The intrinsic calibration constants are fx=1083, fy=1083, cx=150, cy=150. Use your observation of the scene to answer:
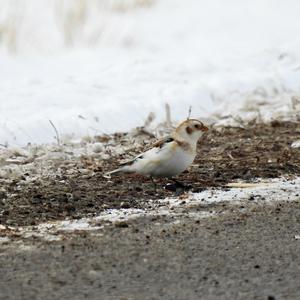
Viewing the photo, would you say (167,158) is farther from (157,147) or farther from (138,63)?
(138,63)

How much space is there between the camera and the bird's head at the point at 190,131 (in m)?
7.84

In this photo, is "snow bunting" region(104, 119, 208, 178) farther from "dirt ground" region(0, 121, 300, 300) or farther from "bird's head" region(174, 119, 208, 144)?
"dirt ground" region(0, 121, 300, 300)

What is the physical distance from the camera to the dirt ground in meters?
5.07

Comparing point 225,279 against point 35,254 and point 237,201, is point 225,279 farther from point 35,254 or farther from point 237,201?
point 237,201

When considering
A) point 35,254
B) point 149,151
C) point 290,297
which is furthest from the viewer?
point 149,151

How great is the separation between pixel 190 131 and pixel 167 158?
40 cm

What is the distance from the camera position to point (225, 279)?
5219mm

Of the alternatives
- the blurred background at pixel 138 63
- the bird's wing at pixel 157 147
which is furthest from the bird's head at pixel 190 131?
the blurred background at pixel 138 63

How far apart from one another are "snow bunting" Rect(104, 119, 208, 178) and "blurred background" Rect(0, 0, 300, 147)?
2137 millimetres

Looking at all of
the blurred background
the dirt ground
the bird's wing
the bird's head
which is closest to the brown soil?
the dirt ground

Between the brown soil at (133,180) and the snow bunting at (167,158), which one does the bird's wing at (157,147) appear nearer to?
the snow bunting at (167,158)

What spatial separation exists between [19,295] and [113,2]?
1024 centimetres

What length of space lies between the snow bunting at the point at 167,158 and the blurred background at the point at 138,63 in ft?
7.01

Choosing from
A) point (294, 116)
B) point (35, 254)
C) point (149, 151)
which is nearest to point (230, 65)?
point (294, 116)
